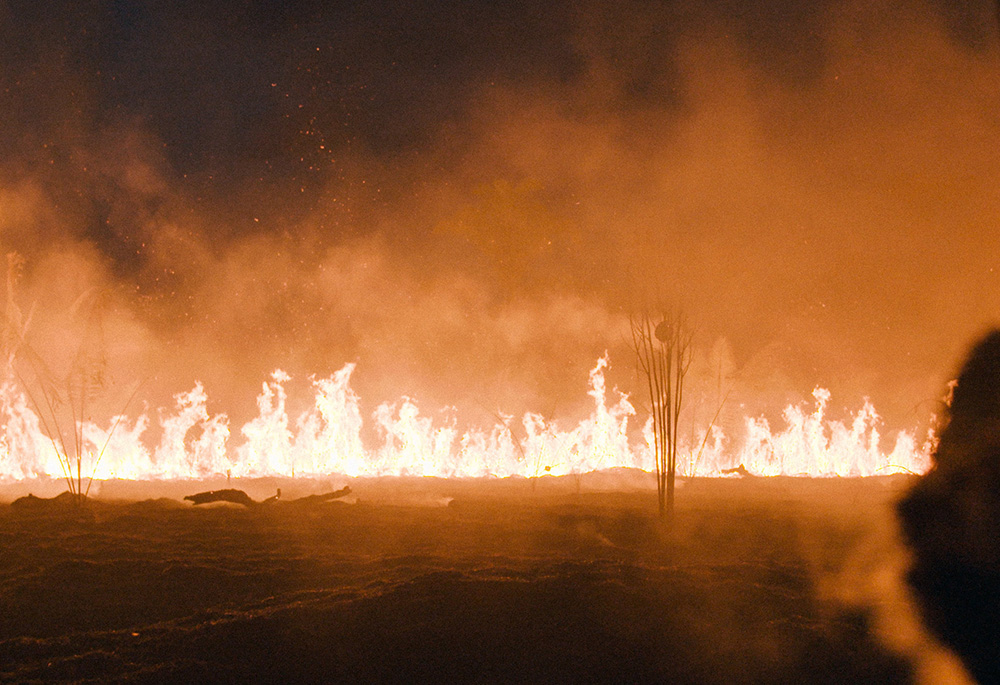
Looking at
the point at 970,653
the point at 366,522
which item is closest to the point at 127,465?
the point at 366,522

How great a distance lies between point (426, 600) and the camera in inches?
281

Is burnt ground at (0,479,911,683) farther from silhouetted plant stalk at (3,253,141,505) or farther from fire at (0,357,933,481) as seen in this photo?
fire at (0,357,933,481)

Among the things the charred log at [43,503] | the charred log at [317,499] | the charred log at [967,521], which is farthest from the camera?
the charred log at [317,499]

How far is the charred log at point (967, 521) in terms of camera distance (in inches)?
189

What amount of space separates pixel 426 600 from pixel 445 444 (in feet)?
85.0

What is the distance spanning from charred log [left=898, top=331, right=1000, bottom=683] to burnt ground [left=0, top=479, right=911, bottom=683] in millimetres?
623

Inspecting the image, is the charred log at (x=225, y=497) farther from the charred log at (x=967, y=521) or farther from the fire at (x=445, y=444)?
the fire at (x=445, y=444)

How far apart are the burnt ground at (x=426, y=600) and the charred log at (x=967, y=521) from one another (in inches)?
24.5

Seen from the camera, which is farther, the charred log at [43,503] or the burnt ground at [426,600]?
the charred log at [43,503]

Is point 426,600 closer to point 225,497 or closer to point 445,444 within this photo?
point 225,497

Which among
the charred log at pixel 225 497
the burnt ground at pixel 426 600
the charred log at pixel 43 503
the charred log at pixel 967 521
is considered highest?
the charred log at pixel 967 521

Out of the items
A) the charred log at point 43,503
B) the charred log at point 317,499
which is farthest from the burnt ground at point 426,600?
the charred log at point 317,499

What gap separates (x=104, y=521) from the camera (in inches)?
488

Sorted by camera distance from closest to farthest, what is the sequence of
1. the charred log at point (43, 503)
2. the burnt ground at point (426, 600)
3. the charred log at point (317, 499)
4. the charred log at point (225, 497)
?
the burnt ground at point (426, 600) < the charred log at point (43, 503) < the charred log at point (225, 497) < the charred log at point (317, 499)
